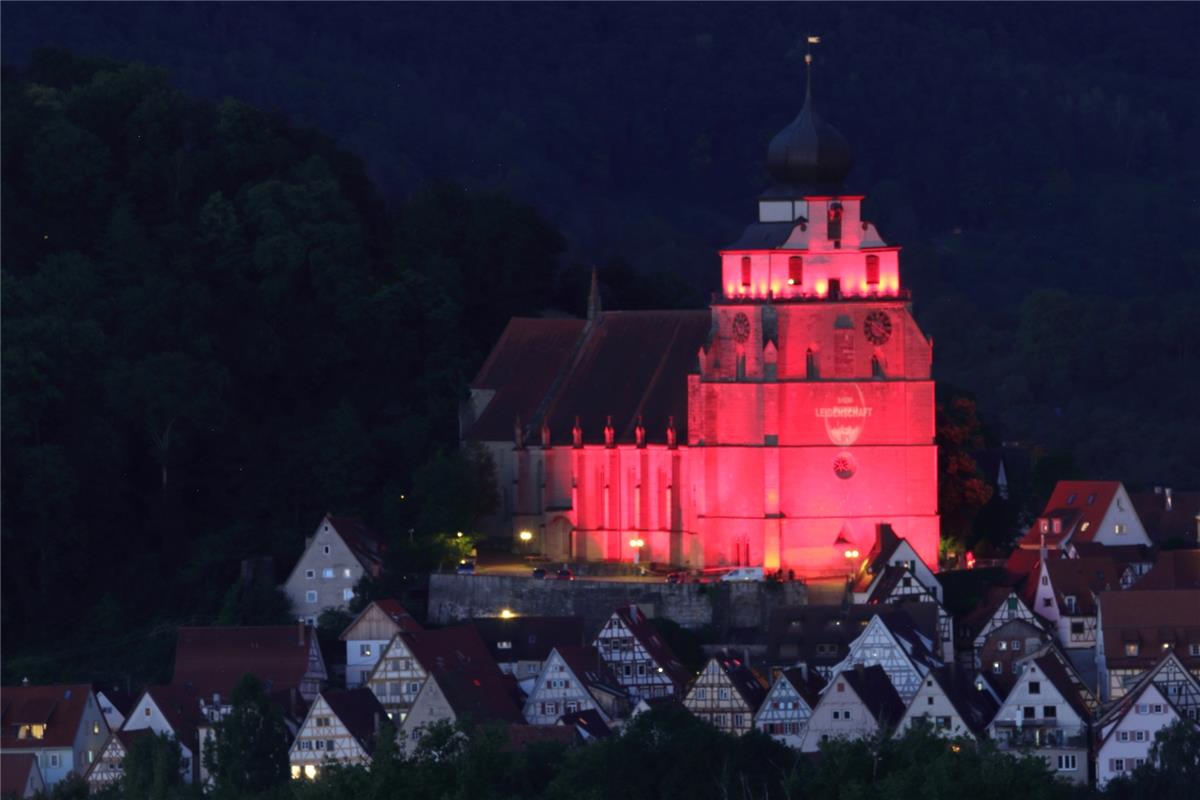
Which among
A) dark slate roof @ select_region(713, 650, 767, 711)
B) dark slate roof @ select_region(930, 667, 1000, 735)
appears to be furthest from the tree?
dark slate roof @ select_region(930, 667, 1000, 735)

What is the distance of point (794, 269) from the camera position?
8144cm

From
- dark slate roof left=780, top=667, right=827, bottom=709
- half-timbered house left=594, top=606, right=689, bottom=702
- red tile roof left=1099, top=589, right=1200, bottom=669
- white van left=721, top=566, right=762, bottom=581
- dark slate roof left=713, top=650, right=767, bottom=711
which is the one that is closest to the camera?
dark slate roof left=780, top=667, right=827, bottom=709

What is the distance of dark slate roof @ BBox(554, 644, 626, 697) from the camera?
75688 mm

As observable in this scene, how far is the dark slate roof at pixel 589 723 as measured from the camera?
2889 inches

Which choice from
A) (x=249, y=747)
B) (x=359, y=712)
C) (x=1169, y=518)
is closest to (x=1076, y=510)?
(x=1169, y=518)

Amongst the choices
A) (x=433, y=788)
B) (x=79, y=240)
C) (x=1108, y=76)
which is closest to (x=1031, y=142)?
(x=1108, y=76)

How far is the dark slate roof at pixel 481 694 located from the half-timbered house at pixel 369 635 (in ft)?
10.3

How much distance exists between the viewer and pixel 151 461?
291ft

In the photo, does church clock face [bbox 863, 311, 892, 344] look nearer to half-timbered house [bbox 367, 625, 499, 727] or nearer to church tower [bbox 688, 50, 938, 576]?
church tower [bbox 688, 50, 938, 576]

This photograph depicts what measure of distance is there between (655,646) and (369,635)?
548 cm

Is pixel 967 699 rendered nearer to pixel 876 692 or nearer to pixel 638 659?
pixel 876 692

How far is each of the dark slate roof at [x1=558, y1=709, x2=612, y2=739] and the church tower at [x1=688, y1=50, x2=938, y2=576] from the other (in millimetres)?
7408

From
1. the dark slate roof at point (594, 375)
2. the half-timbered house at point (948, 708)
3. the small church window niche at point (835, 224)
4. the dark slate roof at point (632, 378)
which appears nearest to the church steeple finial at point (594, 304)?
the dark slate roof at point (594, 375)

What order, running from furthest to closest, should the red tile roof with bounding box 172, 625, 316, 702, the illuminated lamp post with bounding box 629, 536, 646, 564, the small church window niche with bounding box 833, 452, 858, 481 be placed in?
1. the illuminated lamp post with bounding box 629, 536, 646, 564
2. the small church window niche with bounding box 833, 452, 858, 481
3. the red tile roof with bounding box 172, 625, 316, 702
